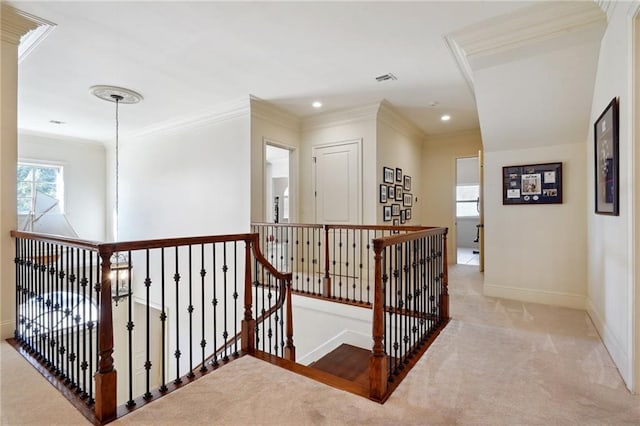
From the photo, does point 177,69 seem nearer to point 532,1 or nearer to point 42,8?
point 42,8

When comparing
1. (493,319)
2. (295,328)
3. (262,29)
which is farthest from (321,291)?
(262,29)

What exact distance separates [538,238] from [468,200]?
555cm

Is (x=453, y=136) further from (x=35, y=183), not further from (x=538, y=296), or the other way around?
(x=35, y=183)

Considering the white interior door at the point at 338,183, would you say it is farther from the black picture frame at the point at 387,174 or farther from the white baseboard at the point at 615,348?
the white baseboard at the point at 615,348

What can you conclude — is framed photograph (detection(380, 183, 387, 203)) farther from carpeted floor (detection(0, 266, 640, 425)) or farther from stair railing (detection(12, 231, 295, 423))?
carpeted floor (detection(0, 266, 640, 425))

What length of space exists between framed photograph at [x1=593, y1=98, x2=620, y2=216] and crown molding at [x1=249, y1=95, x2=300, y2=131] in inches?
159

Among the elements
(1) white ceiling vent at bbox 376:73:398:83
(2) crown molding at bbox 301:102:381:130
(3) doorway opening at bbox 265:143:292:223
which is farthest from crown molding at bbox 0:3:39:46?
(3) doorway opening at bbox 265:143:292:223

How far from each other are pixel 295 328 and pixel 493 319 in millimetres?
2448

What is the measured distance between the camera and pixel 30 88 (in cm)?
430

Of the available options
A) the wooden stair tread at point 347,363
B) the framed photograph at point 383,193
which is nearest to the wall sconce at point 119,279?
the wooden stair tread at point 347,363

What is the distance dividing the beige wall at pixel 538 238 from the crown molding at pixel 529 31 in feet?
4.64

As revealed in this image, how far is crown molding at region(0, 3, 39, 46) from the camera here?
2.72 m

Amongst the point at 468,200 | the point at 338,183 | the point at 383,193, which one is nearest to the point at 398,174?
the point at 383,193

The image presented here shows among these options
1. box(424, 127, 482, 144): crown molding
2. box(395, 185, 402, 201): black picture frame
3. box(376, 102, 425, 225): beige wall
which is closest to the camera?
box(376, 102, 425, 225): beige wall
